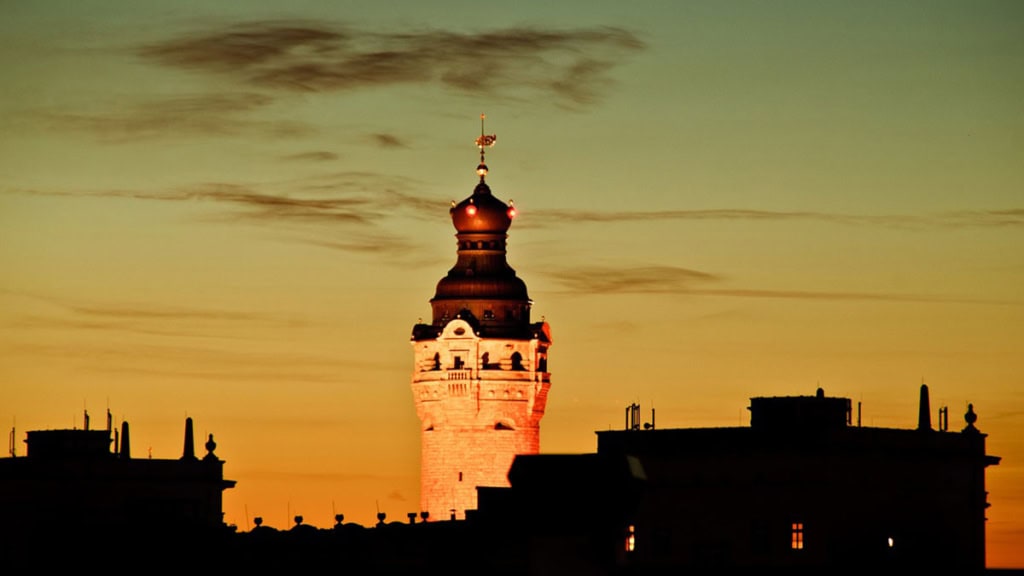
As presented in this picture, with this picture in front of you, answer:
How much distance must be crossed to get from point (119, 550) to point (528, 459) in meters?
71.4

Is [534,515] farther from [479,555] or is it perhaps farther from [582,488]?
[479,555]

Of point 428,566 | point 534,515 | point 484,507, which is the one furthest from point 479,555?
point 534,515

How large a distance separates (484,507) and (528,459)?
46.2 m

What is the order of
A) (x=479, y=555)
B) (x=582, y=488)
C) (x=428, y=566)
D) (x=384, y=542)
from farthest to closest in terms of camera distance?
(x=384, y=542) → (x=428, y=566) → (x=479, y=555) → (x=582, y=488)

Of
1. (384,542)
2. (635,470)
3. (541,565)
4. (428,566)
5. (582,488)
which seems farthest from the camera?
(384,542)

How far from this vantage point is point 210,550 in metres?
191

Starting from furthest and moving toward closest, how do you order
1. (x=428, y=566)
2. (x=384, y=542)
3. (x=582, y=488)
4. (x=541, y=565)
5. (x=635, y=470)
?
(x=384, y=542) < (x=428, y=566) < (x=635, y=470) < (x=541, y=565) < (x=582, y=488)

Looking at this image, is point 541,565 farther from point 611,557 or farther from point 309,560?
point 309,560

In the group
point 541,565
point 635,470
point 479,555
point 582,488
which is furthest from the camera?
point 479,555

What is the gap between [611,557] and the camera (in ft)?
427

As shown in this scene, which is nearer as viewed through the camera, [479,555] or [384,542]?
[479,555]

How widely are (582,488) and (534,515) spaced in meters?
4.08

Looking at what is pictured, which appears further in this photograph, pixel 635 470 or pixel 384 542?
pixel 384 542

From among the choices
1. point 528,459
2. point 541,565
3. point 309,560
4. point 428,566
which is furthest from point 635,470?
point 309,560
